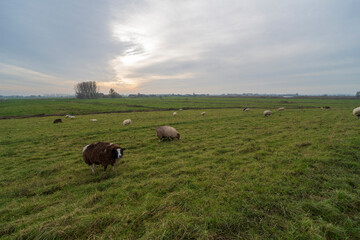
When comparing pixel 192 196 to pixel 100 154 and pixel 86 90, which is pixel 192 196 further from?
pixel 86 90

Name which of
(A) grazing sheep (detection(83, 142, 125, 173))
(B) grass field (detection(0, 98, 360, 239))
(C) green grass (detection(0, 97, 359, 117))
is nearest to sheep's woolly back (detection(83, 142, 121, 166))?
(A) grazing sheep (detection(83, 142, 125, 173))

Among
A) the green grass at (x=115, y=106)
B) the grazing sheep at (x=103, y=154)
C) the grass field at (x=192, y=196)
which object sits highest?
the green grass at (x=115, y=106)

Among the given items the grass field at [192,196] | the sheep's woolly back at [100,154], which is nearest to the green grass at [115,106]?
the sheep's woolly back at [100,154]

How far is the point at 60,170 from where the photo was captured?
292 inches

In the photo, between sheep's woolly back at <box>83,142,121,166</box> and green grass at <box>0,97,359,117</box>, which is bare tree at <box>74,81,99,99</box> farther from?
sheep's woolly back at <box>83,142,121,166</box>

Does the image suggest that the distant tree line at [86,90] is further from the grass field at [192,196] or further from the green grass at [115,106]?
the grass field at [192,196]

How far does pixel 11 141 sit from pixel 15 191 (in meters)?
11.4

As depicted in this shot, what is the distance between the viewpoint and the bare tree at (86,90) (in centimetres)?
13650

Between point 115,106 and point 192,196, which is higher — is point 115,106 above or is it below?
above

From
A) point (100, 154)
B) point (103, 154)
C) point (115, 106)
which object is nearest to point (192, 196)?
point (103, 154)

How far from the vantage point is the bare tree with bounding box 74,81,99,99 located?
448 feet

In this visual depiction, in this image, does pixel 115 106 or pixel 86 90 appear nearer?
pixel 115 106

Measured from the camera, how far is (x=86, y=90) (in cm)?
13812

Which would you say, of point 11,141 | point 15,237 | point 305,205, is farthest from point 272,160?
point 11,141
